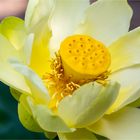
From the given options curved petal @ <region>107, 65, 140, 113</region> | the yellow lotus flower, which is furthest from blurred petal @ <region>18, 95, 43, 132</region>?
curved petal @ <region>107, 65, 140, 113</region>

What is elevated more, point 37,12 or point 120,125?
point 37,12

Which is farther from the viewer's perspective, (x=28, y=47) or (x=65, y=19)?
(x=65, y=19)

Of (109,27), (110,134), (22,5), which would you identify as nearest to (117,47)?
(109,27)

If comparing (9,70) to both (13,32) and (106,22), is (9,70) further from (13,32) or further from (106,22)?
(106,22)

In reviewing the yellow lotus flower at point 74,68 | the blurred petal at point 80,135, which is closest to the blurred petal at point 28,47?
the yellow lotus flower at point 74,68

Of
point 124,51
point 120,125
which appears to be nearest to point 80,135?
point 120,125

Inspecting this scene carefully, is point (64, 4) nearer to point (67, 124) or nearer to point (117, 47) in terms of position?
point (117, 47)

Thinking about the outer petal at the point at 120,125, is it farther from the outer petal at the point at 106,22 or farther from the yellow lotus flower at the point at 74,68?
the outer petal at the point at 106,22
